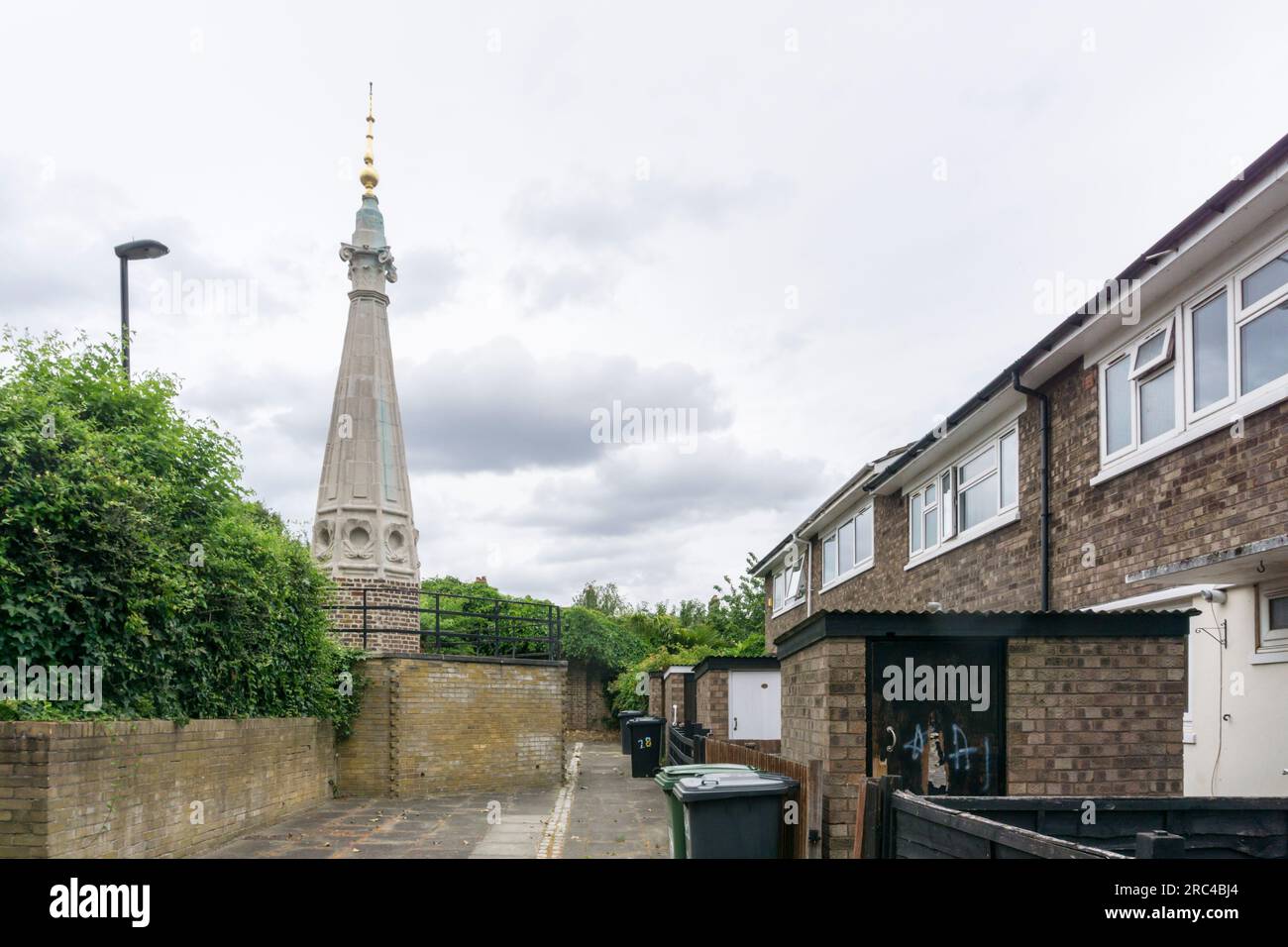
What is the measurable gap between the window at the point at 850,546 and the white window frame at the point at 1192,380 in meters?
9.24

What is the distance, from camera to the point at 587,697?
109 feet

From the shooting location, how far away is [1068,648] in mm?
6793

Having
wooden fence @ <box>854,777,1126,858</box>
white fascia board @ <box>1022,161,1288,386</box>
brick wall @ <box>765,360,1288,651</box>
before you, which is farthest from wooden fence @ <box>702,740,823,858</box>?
white fascia board @ <box>1022,161,1288,386</box>

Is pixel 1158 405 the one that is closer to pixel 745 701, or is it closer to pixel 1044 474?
pixel 1044 474

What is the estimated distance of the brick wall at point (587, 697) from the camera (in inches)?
1303

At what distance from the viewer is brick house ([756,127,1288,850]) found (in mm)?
7207

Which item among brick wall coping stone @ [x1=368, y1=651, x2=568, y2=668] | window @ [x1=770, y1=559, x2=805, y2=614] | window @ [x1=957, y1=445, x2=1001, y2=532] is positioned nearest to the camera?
window @ [x1=957, y1=445, x2=1001, y2=532]

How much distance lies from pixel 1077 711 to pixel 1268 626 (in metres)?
2.27

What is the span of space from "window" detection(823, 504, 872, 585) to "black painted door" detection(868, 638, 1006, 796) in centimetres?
1171

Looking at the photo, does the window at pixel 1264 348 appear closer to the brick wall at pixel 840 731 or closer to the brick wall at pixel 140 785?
the brick wall at pixel 840 731

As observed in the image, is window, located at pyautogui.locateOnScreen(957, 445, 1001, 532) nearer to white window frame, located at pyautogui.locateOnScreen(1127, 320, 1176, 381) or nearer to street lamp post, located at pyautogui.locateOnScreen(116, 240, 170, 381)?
white window frame, located at pyautogui.locateOnScreen(1127, 320, 1176, 381)

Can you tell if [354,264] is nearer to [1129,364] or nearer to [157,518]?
[157,518]
